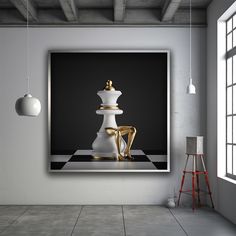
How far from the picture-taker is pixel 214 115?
650 centimetres

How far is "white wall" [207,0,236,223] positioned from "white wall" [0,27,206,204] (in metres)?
0.21

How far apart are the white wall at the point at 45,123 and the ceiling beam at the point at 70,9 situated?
30cm

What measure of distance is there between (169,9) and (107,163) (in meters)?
2.54

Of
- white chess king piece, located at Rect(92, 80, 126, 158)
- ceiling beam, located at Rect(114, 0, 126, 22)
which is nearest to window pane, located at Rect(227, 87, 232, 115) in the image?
white chess king piece, located at Rect(92, 80, 126, 158)

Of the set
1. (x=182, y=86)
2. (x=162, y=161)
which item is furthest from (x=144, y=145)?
(x=182, y=86)

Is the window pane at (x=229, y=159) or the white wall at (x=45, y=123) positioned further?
the white wall at (x=45, y=123)

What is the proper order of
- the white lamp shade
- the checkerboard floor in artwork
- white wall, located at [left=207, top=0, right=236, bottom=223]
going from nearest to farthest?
1. the white lamp shade
2. white wall, located at [left=207, top=0, right=236, bottom=223]
3. the checkerboard floor in artwork

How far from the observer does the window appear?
5.99 metres

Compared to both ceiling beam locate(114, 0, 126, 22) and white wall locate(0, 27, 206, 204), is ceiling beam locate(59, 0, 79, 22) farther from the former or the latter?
ceiling beam locate(114, 0, 126, 22)

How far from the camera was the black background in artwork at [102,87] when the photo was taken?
22.7 feet

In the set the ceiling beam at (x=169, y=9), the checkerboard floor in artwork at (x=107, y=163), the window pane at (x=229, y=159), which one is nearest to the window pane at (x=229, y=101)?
the window pane at (x=229, y=159)

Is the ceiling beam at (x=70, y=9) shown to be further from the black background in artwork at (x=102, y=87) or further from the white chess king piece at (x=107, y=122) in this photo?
the white chess king piece at (x=107, y=122)

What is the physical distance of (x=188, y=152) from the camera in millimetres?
6574

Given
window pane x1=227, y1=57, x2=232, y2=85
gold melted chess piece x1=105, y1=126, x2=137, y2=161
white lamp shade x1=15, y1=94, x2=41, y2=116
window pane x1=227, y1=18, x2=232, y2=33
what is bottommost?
gold melted chess piece x1=105, y1=126, x2=137, y2=161
